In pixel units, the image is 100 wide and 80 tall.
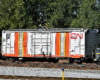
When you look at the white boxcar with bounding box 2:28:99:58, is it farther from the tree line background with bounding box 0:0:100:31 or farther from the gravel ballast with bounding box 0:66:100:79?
the tree line background with bounding box 0:0:100:31

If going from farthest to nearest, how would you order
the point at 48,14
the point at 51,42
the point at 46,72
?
the point at 48,14
the point at 51,42
the point at 46,72

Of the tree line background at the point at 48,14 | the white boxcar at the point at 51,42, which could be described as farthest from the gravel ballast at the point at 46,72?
the tree line background at the point at 48,14

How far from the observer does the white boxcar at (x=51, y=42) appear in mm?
18378

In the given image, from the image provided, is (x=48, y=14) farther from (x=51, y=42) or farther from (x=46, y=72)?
(x=46, y=72)

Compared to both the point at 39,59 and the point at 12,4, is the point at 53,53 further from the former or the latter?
the point at 12,4

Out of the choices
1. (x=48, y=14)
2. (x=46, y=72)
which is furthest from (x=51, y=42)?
(x=48, y=14)

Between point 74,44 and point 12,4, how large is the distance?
53.1ft

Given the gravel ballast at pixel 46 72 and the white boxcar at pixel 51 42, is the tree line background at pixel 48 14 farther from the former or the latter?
the gravel ballast at pixel 46 72

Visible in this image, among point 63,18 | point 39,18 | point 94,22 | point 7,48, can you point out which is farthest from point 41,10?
point 7,48

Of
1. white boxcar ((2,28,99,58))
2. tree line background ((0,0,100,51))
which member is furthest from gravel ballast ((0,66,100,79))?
tree line background ((0,0,100,51))

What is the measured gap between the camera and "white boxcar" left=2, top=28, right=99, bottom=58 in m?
18.4

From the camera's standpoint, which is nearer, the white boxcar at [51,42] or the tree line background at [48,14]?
the white boxcar at [51,42]

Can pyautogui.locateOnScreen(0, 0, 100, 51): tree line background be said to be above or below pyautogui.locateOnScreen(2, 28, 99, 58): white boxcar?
above

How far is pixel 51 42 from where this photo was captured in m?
18.7
